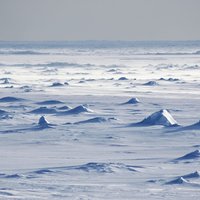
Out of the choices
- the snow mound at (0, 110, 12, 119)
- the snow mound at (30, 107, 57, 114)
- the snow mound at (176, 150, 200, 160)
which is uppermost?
the snow mound at (30, 107, 57, 114)

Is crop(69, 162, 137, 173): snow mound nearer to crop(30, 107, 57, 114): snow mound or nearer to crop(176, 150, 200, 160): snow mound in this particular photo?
crop(176, 150, 200, 160): snow mound

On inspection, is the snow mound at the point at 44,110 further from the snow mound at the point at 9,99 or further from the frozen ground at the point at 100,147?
the snow mound at the point at 9,99

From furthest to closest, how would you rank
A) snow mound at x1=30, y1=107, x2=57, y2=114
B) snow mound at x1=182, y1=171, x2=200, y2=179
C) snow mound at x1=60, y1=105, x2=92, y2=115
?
snow mound at x1=30, y1=107, x2=57, y2=114
snow mound at x1=60, y1=105, x2=92, y2=115
snow mound at x1=182, y1=171, x2=200, y2=179

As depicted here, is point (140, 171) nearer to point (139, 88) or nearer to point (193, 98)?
point (193, 98)

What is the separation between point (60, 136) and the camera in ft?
40.7

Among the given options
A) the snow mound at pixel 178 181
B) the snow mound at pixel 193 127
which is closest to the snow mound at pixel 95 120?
the snow mound at pixel 193 127

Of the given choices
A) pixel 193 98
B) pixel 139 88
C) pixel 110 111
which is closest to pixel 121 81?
pixel 139 88

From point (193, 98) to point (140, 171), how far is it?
11.2 metres

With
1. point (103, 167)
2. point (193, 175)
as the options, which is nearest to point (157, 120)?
point (103, 167)

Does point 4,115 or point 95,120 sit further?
point 4,115

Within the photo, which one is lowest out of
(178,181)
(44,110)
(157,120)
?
(178,181)

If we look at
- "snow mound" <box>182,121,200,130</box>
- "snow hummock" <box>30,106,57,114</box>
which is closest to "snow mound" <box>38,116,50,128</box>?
"snow mound" <box>182,121,200,130</box>

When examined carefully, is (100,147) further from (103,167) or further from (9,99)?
Result: (9,99)

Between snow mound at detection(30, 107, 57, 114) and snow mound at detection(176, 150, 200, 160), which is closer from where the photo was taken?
snow mound at detection(176, 150, 200, 160)
